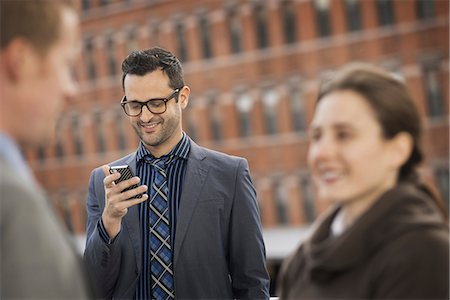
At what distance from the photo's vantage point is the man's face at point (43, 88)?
177 cm

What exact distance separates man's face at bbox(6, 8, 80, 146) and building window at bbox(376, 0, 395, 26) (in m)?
25.3

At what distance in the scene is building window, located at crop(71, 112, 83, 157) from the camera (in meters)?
34.2

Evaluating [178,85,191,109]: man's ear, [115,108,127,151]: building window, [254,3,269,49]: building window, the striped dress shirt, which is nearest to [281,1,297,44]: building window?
[254,3,269,49]: building window

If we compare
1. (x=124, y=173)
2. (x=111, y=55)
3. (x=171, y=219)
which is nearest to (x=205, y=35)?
(x=111, y=55)

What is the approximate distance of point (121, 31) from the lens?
32.8 metres

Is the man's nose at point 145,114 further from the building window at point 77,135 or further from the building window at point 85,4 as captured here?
the building window at point 85,4

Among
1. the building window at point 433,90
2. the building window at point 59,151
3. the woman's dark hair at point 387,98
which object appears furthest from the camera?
the building window at point 59,151

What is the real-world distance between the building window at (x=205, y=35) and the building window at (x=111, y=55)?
4.13 m

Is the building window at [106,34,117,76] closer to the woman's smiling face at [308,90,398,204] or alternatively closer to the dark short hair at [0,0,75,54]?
the woman's smiling face at [308,90,398,204]

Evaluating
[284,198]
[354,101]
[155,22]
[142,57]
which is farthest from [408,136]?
[155,22]

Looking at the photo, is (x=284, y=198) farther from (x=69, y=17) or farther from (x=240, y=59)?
(x=69, y=17)

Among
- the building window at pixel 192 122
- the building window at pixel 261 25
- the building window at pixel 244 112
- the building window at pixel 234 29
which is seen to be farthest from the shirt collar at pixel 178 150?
the building window at pixel 192 122

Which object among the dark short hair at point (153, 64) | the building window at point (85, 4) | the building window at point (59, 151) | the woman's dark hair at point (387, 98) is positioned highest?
the building window at point (85, 4)

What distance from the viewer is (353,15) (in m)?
27.2
